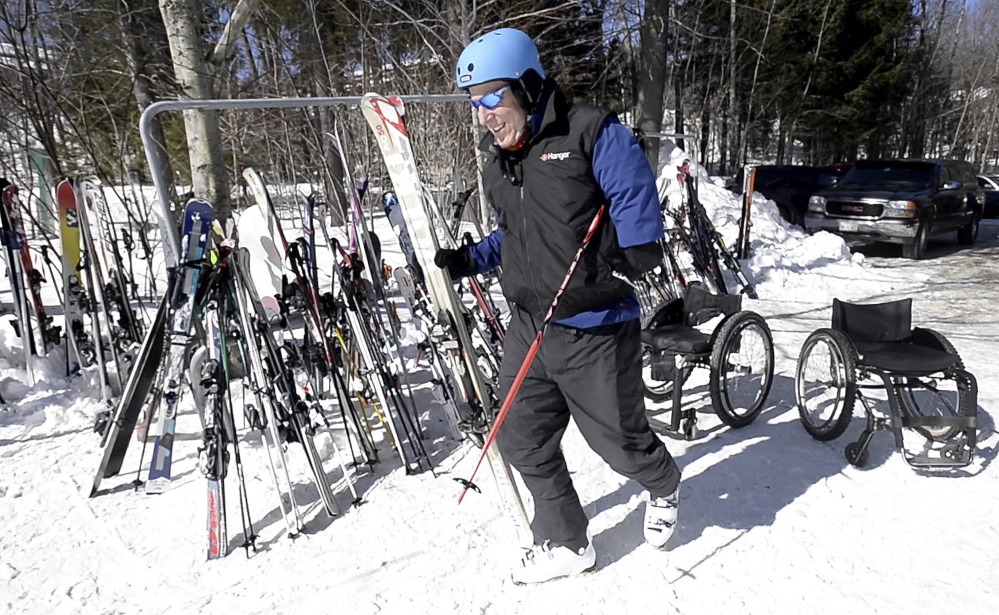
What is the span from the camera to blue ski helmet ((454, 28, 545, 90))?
204 centimetres

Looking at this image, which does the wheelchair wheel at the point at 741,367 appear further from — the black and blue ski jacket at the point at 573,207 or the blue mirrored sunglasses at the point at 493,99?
the blue mirrored sunglasses at the point at 493,99

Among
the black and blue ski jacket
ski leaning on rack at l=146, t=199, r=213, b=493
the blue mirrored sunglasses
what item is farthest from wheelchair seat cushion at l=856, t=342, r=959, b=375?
ski leaning on rack at l=146, t=199, r=213, b=493

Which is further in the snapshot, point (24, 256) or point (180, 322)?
point (24, 256)

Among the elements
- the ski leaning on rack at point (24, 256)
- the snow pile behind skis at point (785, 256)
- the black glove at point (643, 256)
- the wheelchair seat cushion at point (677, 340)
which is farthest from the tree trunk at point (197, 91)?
the snow pile behind skis at point (785, 256)

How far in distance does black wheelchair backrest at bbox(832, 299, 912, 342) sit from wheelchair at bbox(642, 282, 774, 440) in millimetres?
431

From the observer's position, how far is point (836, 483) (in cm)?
305

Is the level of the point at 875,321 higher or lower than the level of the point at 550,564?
higher

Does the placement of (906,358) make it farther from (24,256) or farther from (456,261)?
(24,256)

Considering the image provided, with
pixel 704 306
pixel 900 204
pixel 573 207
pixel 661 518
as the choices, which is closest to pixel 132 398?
pixel 573 207

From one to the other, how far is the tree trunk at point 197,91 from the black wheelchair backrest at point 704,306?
324cm

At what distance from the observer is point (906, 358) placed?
10.6 feet

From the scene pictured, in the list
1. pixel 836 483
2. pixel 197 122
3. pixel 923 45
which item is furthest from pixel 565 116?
pixel 923 45

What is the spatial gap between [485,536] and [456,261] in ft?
3.97

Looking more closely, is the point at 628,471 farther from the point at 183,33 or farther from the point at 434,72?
the point at 434,72
